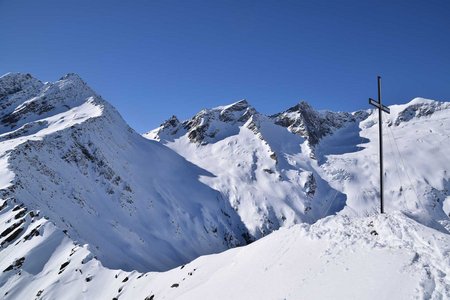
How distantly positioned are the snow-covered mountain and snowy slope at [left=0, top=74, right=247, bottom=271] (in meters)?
0.36

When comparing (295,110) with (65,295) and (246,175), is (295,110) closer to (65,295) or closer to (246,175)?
(246,175)

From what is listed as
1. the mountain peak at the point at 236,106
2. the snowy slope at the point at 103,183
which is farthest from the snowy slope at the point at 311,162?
the snowy slope at the point at 103,183

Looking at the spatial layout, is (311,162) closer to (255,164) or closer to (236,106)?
(255,164)

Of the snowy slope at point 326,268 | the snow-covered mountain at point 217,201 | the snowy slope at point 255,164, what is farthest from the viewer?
the snowy slope at point 255,164

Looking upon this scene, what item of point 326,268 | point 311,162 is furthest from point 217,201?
point 326,268

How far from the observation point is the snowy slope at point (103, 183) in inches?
1849

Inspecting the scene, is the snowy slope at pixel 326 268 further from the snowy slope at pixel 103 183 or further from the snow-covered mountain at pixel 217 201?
the snowy slope at pixel 103 183

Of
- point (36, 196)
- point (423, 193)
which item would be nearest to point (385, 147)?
point (423, 193)

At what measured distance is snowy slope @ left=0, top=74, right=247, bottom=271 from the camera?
46969mm

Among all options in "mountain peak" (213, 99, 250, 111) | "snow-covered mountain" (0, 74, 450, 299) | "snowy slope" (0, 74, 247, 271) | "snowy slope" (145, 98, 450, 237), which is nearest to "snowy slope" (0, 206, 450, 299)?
"snow-covered mountain" (0, 74, 450, 299)

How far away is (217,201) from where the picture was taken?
326ft

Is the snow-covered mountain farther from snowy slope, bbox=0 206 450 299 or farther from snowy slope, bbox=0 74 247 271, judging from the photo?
snowy slope, bbox=0 74 247 271

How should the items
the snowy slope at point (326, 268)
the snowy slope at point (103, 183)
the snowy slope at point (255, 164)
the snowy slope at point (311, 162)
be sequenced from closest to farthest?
1. the snowy slope at point (326, 268)
2. the snowy slope at point (103, 183)
3. the snowy slope at point (255, 164)
4. the snowy slope at point (311, 162)

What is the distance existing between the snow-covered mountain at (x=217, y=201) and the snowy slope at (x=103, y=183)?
36 centimetres
